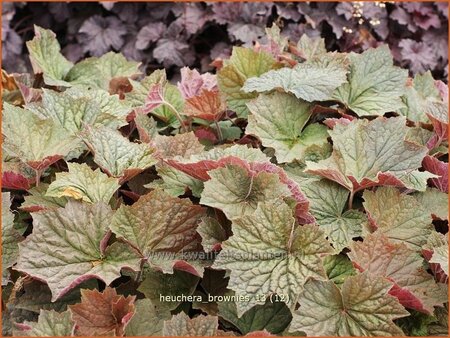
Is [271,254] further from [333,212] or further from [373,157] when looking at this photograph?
[373,157]

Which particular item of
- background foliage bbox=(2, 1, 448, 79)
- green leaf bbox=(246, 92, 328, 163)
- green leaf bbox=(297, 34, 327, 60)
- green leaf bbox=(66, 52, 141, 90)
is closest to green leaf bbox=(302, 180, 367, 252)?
green leaf bbox=(246, 92, 328, 163)

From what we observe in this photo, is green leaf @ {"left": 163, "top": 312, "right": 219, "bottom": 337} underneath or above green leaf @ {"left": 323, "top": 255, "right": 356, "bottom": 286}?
above

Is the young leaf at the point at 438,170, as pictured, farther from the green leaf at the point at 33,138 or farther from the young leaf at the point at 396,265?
the green leaf at the point at 33,138

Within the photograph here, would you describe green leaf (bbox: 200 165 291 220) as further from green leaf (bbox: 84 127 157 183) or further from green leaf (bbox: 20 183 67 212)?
green leaf (bbox: 20 183 67 212)

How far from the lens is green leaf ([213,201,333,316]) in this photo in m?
1.11

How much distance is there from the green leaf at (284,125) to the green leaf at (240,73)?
0.38 feet

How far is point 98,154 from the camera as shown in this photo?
4.42ft

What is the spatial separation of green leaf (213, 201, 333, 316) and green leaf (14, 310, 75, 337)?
10.9 inches

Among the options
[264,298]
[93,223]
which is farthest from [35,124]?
[264,298]

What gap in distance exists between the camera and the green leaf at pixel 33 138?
136 centimetres

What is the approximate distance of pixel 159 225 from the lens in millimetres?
1218

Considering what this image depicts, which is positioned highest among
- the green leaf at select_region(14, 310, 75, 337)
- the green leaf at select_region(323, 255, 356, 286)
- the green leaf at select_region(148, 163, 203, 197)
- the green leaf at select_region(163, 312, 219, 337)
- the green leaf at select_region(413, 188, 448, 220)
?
the green leaf at select_region(148, 163, 203, 197)

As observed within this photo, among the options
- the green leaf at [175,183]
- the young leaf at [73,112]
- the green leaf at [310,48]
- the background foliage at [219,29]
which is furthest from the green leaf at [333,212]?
the background foliage at [219,29]

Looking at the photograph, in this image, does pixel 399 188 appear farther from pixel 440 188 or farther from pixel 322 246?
pixel 322 246
